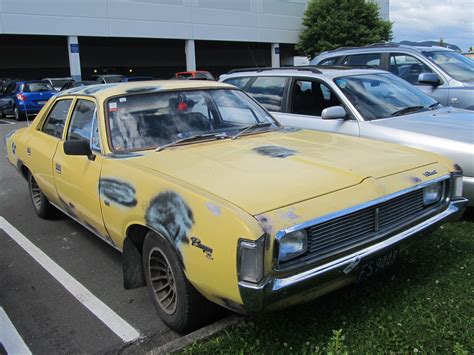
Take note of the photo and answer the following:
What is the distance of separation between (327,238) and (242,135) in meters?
1.61

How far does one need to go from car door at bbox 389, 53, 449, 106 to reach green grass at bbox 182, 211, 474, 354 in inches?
157

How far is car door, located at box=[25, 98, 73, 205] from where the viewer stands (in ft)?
15.6

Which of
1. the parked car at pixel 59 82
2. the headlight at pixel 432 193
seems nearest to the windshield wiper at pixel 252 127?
the headlight at pixel 432 193

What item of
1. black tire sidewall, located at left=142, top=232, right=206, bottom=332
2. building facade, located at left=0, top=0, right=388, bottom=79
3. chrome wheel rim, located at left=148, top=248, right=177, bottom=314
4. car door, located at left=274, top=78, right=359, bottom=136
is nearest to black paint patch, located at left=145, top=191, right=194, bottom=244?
black tire sidewall, located at left=142, top=232, right=206, bottom=332

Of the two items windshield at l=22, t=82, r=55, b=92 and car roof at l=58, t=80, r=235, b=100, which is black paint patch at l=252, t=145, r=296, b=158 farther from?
windshield at l=22, t=82, r=55, b=92

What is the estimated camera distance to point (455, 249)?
406cm

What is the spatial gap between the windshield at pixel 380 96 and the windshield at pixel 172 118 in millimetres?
1529

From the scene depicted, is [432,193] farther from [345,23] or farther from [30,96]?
[345,23]

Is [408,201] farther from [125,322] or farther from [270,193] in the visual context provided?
[125,322]

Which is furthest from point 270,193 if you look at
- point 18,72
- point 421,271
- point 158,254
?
point 18,72

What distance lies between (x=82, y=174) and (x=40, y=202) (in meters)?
2.02

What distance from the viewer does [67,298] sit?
12.4 feet

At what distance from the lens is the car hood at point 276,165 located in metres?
2.74

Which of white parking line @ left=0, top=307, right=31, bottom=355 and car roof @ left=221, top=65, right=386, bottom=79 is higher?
car roof @ left=221, top=65, right=386, bottom=79
